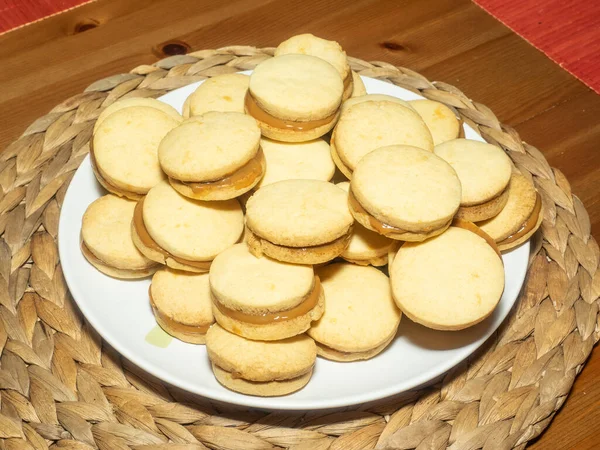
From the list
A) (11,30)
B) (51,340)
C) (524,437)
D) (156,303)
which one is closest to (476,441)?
(524,437)

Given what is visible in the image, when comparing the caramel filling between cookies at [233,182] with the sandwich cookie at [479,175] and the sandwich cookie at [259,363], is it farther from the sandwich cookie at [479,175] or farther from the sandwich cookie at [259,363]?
the sandwich cookie at [479,175]

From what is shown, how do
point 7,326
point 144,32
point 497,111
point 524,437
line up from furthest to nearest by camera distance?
point 144,32, point 497,111, point 7,326, point 524,437

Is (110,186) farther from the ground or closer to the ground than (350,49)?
farther from the ground

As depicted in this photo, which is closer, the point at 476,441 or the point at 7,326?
the point at 476,441

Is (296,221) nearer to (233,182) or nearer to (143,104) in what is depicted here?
(233,182)

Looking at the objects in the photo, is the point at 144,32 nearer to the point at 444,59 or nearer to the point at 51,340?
the point at 444,59

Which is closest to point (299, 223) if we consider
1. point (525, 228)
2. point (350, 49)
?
point (525, 228)
